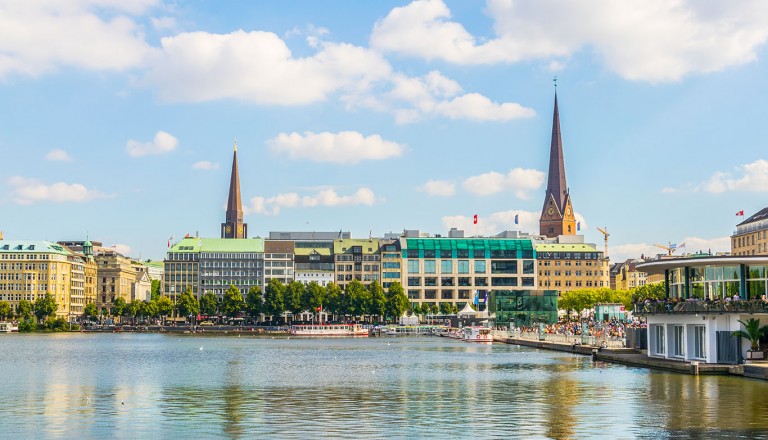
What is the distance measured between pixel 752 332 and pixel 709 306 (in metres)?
3.32

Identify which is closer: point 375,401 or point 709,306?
point 375,401

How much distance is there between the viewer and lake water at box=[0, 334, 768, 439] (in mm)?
44938

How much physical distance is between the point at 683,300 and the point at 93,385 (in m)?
42.9

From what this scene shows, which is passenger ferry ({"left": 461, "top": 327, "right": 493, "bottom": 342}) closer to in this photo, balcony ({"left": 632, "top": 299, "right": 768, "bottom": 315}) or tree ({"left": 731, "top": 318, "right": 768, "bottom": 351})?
balcony ({"left": 632, "top": 299, "right": 768, "bottom": 315})

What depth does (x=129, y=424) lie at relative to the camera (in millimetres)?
47750

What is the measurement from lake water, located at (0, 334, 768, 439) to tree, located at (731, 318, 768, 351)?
4820mm

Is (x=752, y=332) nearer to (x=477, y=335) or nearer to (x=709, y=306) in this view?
(x=709, y=306)

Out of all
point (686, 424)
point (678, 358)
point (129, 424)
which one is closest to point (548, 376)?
point (678, 358)

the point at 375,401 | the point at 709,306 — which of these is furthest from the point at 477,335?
the point at 375,401

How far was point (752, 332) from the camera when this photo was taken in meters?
70.5

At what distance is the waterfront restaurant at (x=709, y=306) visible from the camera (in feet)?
234

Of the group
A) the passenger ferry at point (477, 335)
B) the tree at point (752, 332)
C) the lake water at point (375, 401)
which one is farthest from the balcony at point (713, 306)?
the passenger ferry at point (477, 335)

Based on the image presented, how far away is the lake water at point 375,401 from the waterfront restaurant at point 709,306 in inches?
154

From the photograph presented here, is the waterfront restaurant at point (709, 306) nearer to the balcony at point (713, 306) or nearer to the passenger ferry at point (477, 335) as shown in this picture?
the balcony at point (713, 306)
